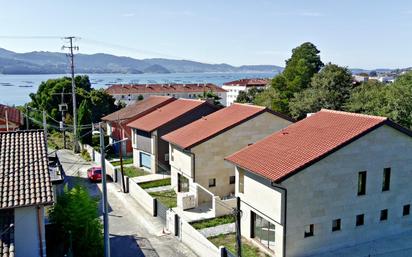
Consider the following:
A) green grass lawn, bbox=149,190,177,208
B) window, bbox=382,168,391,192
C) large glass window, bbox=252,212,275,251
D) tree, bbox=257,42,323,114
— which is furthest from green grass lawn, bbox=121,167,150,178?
tree, bbox=257,42,323,114

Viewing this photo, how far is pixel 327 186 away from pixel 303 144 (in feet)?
9.32

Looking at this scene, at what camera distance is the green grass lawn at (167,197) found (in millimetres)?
29609

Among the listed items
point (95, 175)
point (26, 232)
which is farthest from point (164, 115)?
point (26, 232)

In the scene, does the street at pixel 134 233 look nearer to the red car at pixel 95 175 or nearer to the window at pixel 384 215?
the red car at pixel 95 175

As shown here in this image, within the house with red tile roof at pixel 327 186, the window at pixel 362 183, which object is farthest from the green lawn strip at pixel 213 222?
the window at pixel 362 183

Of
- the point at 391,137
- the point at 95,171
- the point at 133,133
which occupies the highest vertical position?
the point at 391,137

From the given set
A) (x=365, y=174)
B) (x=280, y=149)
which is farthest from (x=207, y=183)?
(x=365, y=174)

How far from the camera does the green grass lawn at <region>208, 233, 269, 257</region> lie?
841 inches

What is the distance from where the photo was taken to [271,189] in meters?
20.6

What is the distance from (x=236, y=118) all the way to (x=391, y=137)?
12.3 m

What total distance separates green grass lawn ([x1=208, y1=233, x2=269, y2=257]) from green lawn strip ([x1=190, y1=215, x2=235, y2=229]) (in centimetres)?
190

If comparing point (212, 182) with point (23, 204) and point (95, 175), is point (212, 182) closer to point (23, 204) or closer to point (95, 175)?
point (95, 175)

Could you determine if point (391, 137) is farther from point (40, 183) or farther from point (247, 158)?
point (40, 183)

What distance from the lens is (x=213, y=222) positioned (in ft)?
84.3
